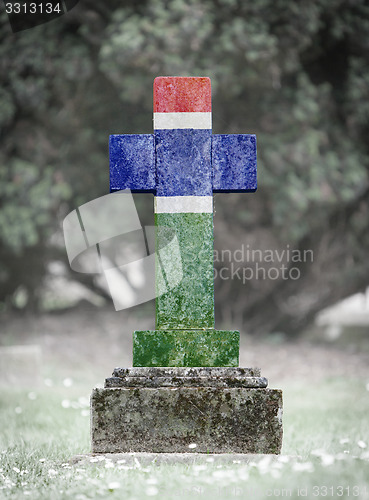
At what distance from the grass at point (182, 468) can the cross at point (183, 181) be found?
2.63 feet

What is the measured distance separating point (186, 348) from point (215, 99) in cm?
579

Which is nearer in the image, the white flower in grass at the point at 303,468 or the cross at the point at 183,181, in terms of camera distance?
the white flower in grass at the point at 303,468

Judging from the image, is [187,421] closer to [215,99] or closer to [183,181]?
[183,181]

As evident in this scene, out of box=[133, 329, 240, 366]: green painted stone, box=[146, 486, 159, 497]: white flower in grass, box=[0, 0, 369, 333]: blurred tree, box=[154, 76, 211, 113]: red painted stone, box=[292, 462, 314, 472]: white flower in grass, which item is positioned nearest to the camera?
box=[146, 486, 159, 497]: white flower in grass

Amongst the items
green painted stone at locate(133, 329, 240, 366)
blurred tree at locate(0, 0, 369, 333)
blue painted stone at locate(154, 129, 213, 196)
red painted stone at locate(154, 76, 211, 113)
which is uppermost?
blurred tree at locate(0, 0, 369, 333)

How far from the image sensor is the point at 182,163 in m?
3.79

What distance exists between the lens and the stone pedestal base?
11.0 feet

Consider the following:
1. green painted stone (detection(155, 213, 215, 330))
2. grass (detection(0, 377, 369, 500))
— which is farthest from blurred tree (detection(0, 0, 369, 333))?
green painted stone (detection(155, 213, 215, 330))

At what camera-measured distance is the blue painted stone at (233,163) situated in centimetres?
386

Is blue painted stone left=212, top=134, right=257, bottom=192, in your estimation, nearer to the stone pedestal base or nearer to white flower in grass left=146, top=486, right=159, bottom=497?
the stone pedestal base

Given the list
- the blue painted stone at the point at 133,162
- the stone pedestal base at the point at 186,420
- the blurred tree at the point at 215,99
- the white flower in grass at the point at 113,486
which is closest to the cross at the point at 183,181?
the blue painted stone at the point at 133,162

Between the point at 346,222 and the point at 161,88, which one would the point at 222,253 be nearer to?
the point at 346,222

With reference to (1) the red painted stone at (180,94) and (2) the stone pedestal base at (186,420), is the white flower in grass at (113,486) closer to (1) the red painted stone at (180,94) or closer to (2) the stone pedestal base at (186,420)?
(2) the stone pedestal base at (186,420)

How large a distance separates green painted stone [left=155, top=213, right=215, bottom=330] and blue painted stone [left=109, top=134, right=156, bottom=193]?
0.25 meters
